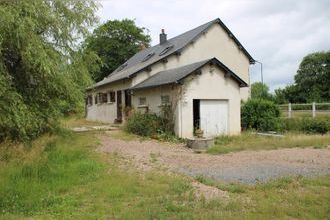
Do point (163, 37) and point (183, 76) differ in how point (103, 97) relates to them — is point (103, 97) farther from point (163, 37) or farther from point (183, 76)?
point (183, 76)

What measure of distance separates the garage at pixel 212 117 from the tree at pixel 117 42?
32136 mm

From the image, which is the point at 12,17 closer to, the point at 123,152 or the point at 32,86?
the point at 32,86

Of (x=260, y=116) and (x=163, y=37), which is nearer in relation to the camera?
(x=260, y=116)

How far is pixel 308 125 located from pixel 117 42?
33945mm

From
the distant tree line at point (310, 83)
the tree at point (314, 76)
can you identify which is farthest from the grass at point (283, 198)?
the tree at point (314, 76)

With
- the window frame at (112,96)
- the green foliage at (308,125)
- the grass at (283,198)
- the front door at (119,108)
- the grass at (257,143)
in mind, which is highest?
the window frame at (112,96)

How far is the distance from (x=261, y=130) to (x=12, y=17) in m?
14.9

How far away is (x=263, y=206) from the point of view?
22.9ft

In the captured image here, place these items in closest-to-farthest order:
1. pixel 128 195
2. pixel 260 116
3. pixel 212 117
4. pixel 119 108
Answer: pixel 128 195 → pixel 212 117 → pixel 260 116 → pixel 119 108

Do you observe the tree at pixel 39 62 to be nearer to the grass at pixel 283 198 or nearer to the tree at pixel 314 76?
the grass at pixel 283 198

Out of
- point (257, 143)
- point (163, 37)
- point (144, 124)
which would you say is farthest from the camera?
point (163, 37)

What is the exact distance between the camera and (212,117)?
1983cm

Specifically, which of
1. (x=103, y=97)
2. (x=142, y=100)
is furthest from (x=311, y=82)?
(x=142, y=100)

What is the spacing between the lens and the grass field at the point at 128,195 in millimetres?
6688
